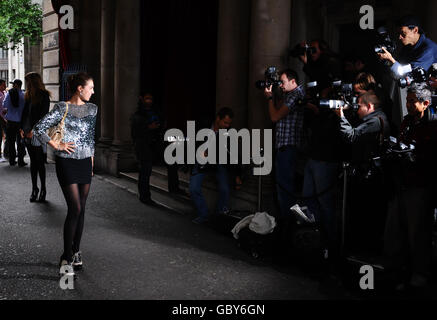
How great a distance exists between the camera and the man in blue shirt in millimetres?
13477

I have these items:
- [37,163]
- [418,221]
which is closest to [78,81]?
[418,221]

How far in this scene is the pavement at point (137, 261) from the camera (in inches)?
199

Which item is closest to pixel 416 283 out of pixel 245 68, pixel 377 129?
pixel 377 129

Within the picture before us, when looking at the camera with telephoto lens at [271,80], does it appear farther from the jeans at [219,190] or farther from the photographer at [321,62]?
the jeans at [219,190]

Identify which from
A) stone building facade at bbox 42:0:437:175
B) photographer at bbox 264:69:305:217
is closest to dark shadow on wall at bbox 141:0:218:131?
stone building facade at bbox 42:0:437:175

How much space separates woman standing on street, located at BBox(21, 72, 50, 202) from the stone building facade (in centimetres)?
272

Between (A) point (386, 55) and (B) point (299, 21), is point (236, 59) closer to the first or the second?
(B) point (299, 21)

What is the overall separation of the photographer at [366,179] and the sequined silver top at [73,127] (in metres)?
2.37

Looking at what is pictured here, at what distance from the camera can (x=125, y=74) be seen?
40.0 ft

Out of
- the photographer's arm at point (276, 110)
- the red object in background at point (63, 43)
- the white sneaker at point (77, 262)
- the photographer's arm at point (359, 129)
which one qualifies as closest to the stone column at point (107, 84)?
the red object in background at point (63, 43)

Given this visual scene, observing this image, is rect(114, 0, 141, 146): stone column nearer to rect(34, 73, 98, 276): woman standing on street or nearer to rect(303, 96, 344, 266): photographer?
rect(34, 73, 98, 276): woman standing on street
